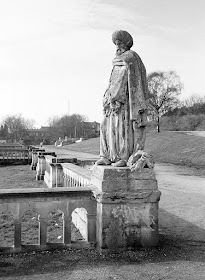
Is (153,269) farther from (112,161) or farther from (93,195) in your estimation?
(112,161)

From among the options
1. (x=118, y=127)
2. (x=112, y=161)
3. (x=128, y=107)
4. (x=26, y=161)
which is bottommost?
(x=26, y=161)

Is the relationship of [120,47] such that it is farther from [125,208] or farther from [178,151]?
[178,151]

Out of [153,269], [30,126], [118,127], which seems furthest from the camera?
[30,126]

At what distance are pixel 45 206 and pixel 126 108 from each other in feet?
6.83

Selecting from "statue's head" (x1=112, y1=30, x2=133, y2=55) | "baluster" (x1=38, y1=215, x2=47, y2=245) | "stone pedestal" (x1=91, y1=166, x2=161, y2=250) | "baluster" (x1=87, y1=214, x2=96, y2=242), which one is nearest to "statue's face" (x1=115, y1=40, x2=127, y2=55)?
"statue's head" (x1=112, y1=30, x2=133, y2=55)

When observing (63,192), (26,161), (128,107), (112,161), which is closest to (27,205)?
(63,192)

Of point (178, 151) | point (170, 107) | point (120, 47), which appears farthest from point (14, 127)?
point (120, 47)

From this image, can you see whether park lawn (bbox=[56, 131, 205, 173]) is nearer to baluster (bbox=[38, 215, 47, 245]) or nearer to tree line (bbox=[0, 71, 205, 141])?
tree line (bbox=[0, 71, 205, 141])

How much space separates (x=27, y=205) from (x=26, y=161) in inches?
926

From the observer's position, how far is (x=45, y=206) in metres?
5.24

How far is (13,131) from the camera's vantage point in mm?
108125

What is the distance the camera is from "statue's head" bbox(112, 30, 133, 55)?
5.70 m

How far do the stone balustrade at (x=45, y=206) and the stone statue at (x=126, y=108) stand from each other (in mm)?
731

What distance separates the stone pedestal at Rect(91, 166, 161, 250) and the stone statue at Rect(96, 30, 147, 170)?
308 mm
